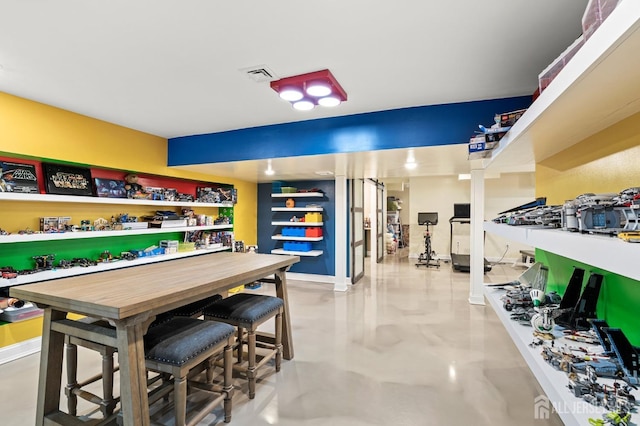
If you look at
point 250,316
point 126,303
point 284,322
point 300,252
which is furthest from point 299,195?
point 126,303

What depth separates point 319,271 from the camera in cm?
627

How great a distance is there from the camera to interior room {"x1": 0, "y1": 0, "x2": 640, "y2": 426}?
49.5 inches

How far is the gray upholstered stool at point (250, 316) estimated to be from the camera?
2.37 metres

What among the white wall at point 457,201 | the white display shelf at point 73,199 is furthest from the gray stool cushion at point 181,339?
the white wall at point 457,201

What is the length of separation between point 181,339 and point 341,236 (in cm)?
386

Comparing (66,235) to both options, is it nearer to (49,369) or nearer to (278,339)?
(49,369)

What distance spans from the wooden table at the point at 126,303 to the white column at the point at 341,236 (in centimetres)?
300

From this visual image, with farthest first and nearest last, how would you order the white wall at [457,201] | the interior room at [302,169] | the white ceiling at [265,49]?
the white wall at [457,201] < the white ceiling at [265,49] < the interior room at [302,169]

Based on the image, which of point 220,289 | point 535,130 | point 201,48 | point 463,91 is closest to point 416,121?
point 463,91

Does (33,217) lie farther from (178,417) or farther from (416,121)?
(416,121)

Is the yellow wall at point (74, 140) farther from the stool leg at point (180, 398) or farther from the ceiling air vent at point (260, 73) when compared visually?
the stool leg at point (180, 398)

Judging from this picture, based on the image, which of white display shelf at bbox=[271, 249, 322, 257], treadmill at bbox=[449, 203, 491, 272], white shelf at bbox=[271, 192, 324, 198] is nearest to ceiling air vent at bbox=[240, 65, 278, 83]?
white shelf at bbox=[271, 192, 324, 198]

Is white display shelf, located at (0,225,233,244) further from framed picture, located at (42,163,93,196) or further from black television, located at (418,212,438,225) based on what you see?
black television, located at (418,212,438,225)

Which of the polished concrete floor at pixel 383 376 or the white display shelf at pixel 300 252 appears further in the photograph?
the white display shelf at pixel 300 252
